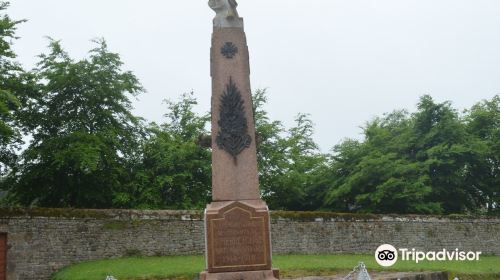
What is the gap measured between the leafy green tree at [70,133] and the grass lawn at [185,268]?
23.8 ft

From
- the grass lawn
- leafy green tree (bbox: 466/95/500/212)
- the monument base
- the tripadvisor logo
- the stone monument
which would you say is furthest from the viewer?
leafy green tree (bbox: 466/95/500/212)

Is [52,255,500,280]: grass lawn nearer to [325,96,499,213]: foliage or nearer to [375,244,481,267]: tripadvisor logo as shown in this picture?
[375,244,481,267]: tripadvisor logo

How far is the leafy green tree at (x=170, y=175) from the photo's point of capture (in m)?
24.0

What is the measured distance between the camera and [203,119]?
98.2ft

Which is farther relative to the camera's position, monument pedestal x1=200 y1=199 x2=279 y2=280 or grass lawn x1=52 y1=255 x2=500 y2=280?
grass lawn x1=52 y1=255 x2=500 y2=280

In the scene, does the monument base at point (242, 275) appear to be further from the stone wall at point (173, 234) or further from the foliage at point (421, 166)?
the foliage at point (421, 166)

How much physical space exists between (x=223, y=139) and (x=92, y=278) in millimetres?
6837

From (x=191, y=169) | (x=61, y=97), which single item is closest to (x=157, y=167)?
(x=191, y=169)

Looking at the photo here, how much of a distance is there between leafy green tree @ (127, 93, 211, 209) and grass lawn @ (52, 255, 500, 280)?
23.1 feet

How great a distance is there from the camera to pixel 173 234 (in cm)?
1811

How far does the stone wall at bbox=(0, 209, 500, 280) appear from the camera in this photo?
1648 cm

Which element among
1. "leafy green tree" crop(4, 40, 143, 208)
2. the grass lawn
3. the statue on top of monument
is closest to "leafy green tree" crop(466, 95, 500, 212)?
the grass lawn

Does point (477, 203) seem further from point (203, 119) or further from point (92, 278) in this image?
point (92, 278)

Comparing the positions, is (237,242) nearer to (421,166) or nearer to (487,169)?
(421,166)
